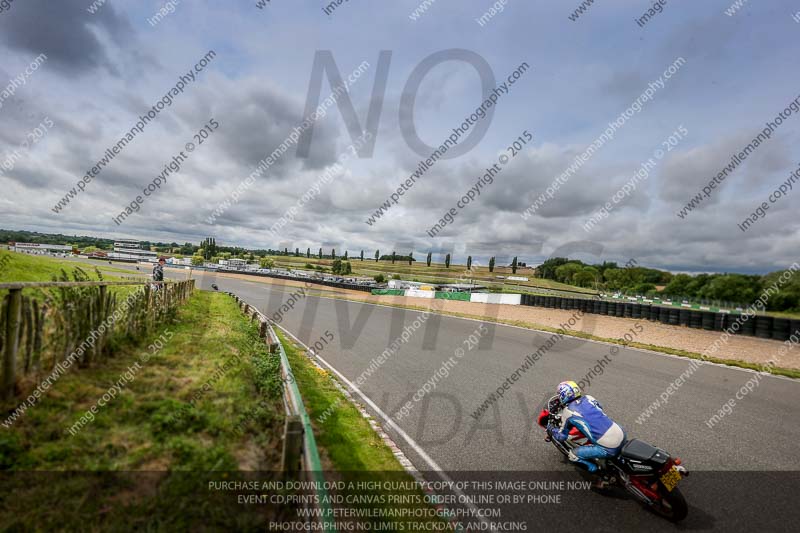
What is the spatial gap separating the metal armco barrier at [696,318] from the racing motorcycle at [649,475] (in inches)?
651

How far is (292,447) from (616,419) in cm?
594

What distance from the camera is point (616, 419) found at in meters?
6.95

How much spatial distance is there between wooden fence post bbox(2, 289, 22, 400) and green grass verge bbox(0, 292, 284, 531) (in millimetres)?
264

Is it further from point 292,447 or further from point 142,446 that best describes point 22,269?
point 292,447

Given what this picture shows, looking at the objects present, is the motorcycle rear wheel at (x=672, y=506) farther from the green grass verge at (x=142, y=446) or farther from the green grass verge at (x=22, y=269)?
the green grass verge at (x=22, y=269)

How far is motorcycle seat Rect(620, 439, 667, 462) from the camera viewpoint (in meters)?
4.33

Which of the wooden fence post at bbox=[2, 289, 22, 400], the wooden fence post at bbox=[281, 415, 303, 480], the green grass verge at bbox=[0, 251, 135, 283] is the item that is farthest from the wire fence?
the wooden fence post at bbox=[281, 415, 303, 480]

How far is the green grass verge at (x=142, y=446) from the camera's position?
11.6ft

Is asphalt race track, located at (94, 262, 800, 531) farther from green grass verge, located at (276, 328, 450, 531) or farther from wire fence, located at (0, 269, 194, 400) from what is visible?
wire fence, located at (0, 269, 194, 400)

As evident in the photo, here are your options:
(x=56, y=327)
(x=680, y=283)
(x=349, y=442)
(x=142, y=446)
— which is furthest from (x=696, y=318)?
(x=680, y=283)

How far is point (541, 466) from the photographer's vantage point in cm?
531

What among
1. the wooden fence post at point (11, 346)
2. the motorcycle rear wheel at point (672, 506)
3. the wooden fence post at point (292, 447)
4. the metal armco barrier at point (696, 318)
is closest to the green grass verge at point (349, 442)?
the wooden fence post at point (292, 447)

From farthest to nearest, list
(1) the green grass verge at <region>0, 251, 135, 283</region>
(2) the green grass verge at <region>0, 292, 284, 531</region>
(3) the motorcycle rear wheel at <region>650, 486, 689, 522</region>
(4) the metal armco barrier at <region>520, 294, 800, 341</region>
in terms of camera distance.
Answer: (4) the metal armco barrier at <region>520, 294, 800, 341</region>
(1) the green grass verge at <region>0, 251, 135, 283</region>
(3) the motorcycle rear wheel at <region>650, 486, 689, 522</region>
(2) the green grass verge at <region>0, 292, 284, 531</region>

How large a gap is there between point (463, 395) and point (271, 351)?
4.68 m
